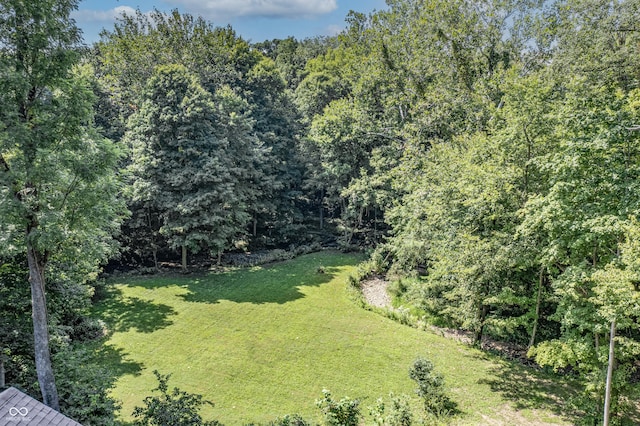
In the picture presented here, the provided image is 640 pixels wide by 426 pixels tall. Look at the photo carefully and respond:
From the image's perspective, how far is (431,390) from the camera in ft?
32.4

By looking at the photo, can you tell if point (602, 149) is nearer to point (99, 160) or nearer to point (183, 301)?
point (99, 160)

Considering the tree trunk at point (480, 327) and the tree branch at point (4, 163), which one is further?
the tree trunk at point (480, 327)

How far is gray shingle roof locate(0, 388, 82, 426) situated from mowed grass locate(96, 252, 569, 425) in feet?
14.8

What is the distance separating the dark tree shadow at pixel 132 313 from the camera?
14.9 m

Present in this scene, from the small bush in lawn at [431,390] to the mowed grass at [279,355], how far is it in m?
0.46

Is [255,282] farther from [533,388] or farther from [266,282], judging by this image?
[533,388]

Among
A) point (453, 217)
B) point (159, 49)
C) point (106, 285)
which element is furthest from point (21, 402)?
point (159, 49)

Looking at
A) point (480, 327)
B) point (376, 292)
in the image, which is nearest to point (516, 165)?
point (480, 327)

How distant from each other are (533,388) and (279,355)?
8.00 m

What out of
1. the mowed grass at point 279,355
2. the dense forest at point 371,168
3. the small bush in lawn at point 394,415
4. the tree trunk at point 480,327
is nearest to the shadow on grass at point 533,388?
the mowed grass at point 279,355

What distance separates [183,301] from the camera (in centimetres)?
1739

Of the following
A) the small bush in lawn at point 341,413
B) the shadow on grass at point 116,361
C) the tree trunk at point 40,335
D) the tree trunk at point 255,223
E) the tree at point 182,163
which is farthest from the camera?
the tree trunk at point 255,223

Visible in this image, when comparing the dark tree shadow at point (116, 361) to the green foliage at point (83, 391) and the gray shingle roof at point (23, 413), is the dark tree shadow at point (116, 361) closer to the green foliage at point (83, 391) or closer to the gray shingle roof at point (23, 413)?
the green foliage at point (83, 391)

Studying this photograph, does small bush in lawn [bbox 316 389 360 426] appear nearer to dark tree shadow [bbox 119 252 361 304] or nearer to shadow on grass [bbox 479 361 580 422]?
shadow on grass [bbox 479 361 580 422]
